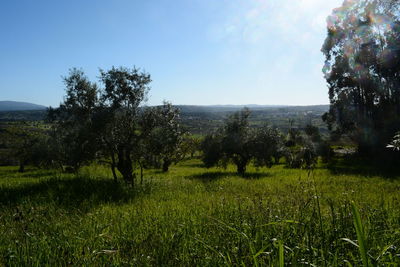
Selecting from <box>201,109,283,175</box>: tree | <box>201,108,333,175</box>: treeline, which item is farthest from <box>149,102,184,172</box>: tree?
<box>201,109,283,175</box>: tree

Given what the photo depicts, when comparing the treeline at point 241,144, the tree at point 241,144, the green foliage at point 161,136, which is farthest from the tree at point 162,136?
the tree at point 241,144

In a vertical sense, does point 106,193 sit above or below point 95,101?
below

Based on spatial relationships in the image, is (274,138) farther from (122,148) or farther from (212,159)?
(122,148)

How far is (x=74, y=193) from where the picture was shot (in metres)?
13.9

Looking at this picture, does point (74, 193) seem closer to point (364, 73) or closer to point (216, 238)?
point (216, 238)

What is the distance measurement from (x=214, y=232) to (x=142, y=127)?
14.0 m

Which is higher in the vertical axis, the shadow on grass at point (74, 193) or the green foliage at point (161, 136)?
the green foliage at point (161, 136)

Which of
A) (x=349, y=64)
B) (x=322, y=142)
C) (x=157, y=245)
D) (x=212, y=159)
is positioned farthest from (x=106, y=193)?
(x=322, y=142)

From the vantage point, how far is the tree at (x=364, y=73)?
33000 mm

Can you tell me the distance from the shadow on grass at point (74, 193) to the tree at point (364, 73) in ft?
111

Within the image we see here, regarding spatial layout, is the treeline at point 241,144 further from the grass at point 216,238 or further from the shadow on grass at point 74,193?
the grass at point 216,238

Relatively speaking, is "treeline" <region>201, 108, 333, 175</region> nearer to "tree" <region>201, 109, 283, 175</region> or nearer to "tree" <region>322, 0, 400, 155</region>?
"tree" <region>201, 109, 283, 175</region>

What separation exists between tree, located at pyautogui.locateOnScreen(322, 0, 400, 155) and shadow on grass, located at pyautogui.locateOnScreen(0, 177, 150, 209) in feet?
111

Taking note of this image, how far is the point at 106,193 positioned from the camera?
14.3m
